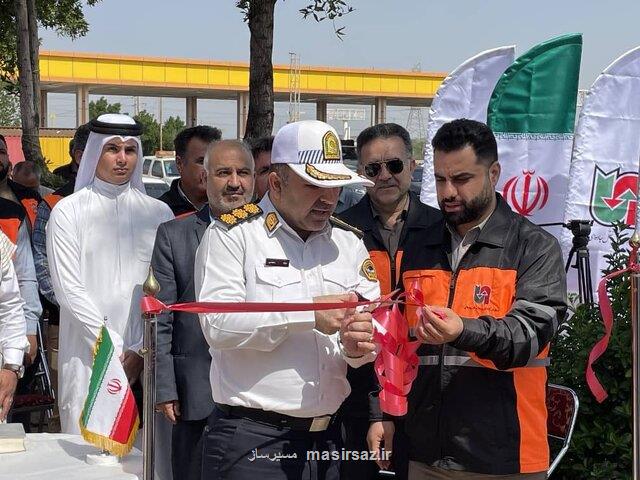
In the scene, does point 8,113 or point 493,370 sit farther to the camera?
point 8,113

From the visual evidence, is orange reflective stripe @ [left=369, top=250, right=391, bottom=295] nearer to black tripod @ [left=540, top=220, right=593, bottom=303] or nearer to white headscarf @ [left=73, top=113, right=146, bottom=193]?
white headscarf @ [left=73, top=113, right=146, bottom=193]

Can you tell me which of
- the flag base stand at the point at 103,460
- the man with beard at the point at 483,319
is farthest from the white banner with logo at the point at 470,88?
the flag base stand at the point at 103,460

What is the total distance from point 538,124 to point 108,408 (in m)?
4.43

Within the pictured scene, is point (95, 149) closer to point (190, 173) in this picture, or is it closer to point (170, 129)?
point (190, 173)

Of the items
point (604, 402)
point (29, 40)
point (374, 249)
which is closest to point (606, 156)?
point (604, 402)

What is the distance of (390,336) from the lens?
317 cm

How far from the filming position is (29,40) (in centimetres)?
1455

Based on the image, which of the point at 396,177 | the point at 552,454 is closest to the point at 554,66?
the point at 396,177

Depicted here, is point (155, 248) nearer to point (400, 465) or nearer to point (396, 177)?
point (396, 177)

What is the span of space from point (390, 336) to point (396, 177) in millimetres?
1547

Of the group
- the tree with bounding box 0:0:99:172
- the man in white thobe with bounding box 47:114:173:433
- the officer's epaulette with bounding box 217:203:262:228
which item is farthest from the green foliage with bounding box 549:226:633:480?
the tree with bounding box 0:0:99:172

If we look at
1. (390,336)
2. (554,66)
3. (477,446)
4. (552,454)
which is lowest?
(552,454)

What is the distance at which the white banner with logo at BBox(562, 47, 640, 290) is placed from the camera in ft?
22.7

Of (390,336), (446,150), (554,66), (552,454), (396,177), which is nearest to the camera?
(390,336)
